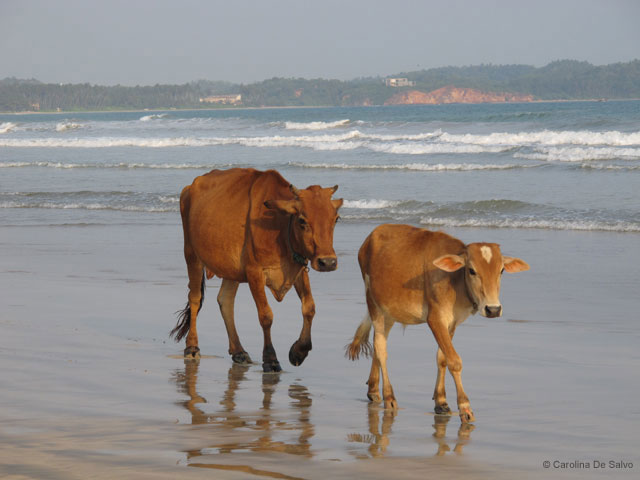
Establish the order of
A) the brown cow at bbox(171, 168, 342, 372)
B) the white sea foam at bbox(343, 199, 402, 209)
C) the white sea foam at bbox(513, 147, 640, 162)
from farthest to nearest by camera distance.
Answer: the white sea foam at bbox(513, 147, 640, 162) → the white sea foam at bbox(343, 199, 402, 209) → the brown cow at bbox(171, 168, 342, 372)

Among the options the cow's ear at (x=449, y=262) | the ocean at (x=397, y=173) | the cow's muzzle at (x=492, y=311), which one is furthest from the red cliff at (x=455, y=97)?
the cow's muzzle at (x=492, y=311)

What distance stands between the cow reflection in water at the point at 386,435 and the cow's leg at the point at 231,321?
1942 millimetres

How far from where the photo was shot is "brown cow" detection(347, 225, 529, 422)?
19.2ft

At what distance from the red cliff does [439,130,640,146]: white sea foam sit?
11965cm

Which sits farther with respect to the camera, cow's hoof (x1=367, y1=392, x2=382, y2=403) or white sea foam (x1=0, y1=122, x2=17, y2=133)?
white sea foam (x1=0, y1=122, x2=17, y2=133)

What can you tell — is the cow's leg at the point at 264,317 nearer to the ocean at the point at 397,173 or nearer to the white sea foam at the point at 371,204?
the ocean at the point at 397,173

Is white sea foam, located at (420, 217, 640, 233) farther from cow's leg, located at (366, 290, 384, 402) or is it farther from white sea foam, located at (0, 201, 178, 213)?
cow's leg, located at (366, 290, 384, 402)

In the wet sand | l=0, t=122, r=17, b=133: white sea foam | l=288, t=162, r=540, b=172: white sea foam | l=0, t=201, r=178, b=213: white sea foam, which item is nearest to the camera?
the wet sand

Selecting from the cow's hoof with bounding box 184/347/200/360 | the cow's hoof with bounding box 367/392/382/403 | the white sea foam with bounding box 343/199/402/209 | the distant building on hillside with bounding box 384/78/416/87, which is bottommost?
the cow's hoof with bounding box 184/347/200/360

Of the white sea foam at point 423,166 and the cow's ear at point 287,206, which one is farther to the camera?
the white sea foam at point 423,166

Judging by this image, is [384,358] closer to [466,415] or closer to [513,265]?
[466,415]

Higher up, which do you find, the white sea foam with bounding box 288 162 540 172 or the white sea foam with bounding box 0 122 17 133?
the white sea foam with bounding box 0 122 17 133

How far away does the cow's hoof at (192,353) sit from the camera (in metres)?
8.21

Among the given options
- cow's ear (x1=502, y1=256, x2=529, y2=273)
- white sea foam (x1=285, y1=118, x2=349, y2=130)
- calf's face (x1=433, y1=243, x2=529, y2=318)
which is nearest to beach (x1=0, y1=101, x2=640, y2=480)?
calf's face (x1=433, y1=243, x2=529, y2=318)
